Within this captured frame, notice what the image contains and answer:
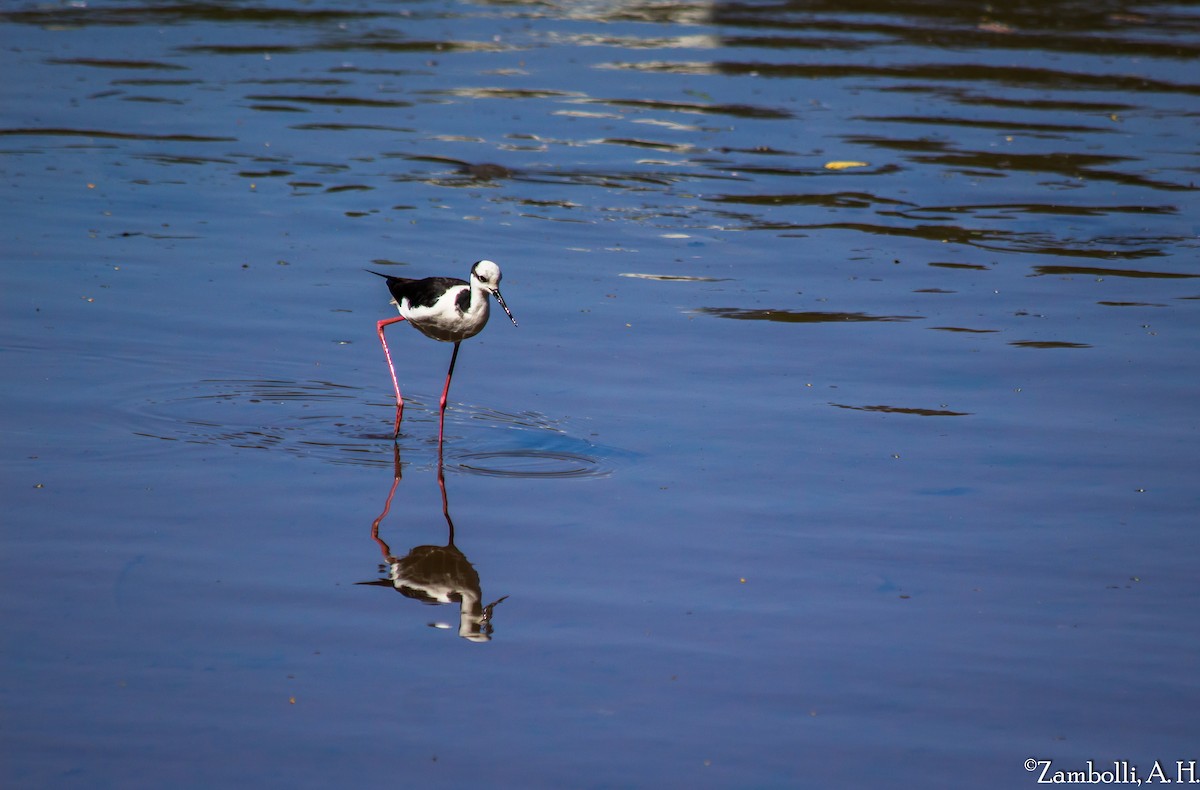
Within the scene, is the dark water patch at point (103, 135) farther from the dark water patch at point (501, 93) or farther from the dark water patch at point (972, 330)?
the dark water patch at point (972, 330)

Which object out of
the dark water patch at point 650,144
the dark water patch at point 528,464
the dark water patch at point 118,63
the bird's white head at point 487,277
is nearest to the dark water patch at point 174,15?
the dark water patch at point 118,63

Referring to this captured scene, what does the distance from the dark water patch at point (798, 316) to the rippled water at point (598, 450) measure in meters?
0.05

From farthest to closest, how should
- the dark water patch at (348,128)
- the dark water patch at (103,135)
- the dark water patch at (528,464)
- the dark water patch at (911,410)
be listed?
1. the dark water patch at (348,128)
2. the dark water patch at (103,135)
3. the dark water patch at (911,410)
4. the dark water patch at (528,464)

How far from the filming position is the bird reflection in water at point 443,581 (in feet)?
19.9

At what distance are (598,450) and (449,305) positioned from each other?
47.0 inches

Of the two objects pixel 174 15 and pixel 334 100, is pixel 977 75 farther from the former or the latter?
pixel 174 15

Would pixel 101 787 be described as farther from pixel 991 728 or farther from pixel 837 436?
pixel 837 436

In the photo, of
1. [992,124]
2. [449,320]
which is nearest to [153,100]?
[992,124]

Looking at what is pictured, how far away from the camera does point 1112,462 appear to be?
8023 millimetres

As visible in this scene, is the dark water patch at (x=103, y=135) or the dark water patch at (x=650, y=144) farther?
the dark water patch at (x=650, y=144)

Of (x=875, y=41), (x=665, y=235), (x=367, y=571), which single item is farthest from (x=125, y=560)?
(x=875, y=41)

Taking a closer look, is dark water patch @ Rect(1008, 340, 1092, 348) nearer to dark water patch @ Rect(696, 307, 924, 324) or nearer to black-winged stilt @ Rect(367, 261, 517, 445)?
dark water patch @ Rect(696, 307, 924, 324)

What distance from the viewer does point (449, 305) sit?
27.4 ft

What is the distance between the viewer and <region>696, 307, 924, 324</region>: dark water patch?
10.6m
